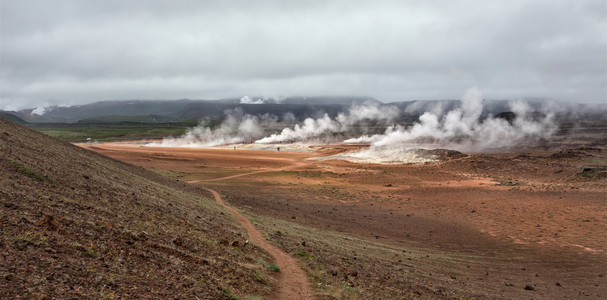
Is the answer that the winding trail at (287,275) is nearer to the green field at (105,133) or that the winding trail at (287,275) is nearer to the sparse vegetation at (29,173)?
the sparse vegetation at (29,173)

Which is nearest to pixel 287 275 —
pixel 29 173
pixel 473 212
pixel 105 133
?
pixel 29 173

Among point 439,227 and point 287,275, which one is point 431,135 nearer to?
point 439,227

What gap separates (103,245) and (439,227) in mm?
19295

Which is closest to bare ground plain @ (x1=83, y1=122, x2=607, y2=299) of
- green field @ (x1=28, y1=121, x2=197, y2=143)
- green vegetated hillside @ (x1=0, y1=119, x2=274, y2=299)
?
green vegetated hillside @ (x1=0, y1=119, x2=274, y2=299)

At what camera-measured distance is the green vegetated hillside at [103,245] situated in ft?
20.4

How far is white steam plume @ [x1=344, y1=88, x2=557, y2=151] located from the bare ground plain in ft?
129

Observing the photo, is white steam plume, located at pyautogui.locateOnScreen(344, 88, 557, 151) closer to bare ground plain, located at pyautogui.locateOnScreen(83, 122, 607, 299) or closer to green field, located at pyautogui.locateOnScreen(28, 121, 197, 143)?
bare ground plain, located at pyautogui.locateOnScreen(83, 122, 607, 299)

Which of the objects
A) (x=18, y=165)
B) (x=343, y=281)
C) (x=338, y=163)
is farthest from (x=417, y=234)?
(x=338, y=163)

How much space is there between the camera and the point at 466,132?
316 feet

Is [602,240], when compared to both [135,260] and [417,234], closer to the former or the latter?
[417,234]

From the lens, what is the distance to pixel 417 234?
20.4 m

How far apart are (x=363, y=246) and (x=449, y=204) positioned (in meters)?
15.2

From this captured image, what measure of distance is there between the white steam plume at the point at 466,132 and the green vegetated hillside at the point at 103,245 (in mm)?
71285

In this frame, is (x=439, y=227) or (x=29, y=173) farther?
(x=439, y=227)
